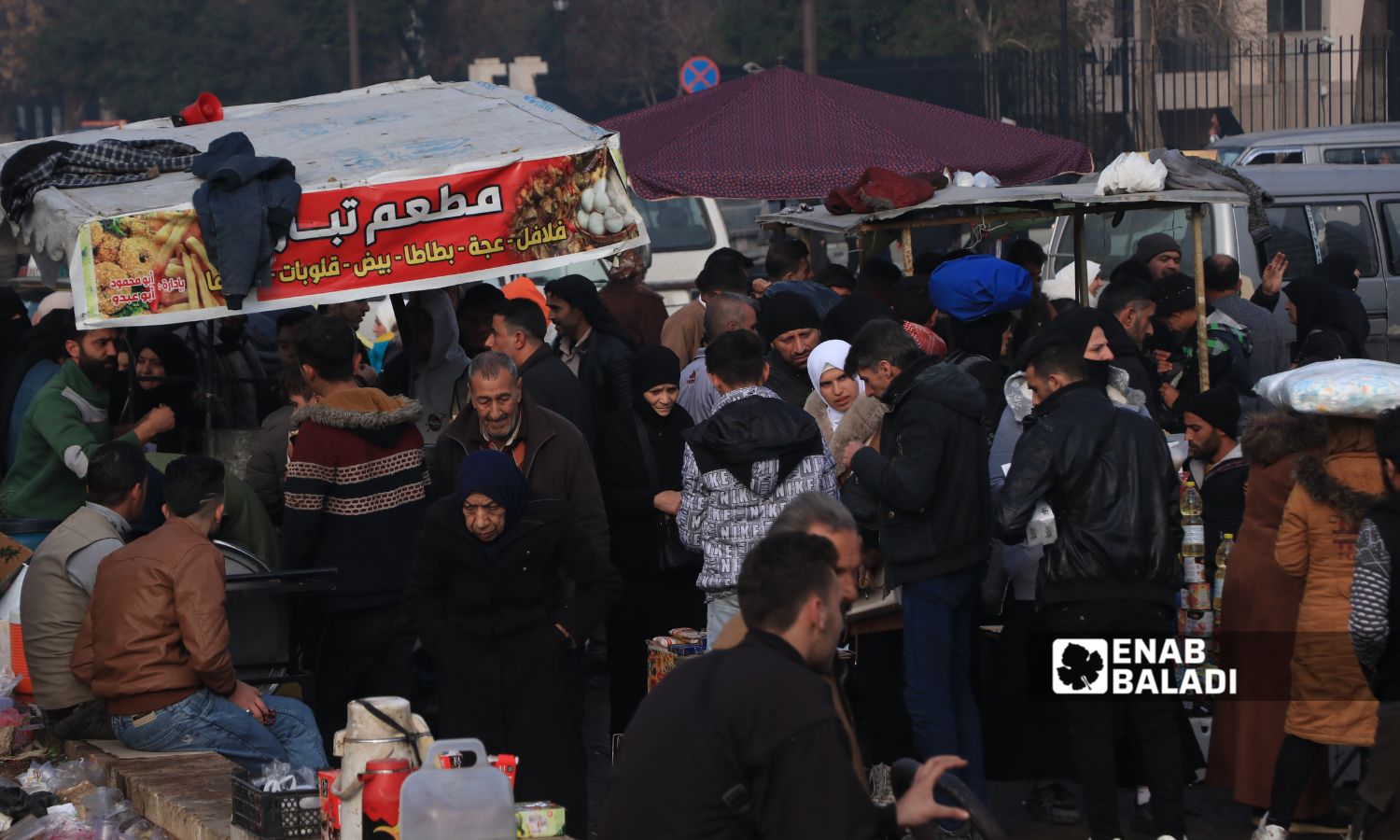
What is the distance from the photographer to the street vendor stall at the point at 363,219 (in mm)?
7258

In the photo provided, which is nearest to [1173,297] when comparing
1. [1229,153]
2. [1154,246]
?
[1154,246]

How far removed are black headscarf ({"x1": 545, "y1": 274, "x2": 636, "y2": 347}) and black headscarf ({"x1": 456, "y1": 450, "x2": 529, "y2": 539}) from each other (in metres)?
2.62

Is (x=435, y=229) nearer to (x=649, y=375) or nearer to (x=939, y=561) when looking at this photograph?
(x=649, y=375)

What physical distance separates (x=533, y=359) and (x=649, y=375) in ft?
1.73

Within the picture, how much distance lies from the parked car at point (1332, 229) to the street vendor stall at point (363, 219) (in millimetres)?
6841

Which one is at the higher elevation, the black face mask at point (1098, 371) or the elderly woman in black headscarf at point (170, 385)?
the black face mask at point (1098, 371)

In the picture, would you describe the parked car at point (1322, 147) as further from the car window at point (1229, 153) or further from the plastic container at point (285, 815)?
the plastic container at point (285, 815)

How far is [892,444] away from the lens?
6762 millimetres

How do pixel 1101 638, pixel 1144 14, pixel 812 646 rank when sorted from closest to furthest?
pixel 812 646
pixel 1101 638
pixel 1144 14

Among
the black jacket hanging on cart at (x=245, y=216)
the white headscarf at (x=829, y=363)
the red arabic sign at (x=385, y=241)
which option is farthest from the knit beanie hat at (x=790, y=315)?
the black jacket hanging on cart at (x=245, y=216)

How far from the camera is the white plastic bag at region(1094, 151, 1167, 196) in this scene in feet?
28.7

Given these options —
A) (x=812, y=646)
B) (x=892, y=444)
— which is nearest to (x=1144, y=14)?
(x=892, y=444)

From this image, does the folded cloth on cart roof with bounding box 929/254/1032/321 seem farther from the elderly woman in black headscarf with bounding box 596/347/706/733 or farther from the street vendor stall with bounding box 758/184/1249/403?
the elderly woman in black headscarf with bounding box 596/347/706/733

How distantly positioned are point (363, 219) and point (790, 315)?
190 cm
